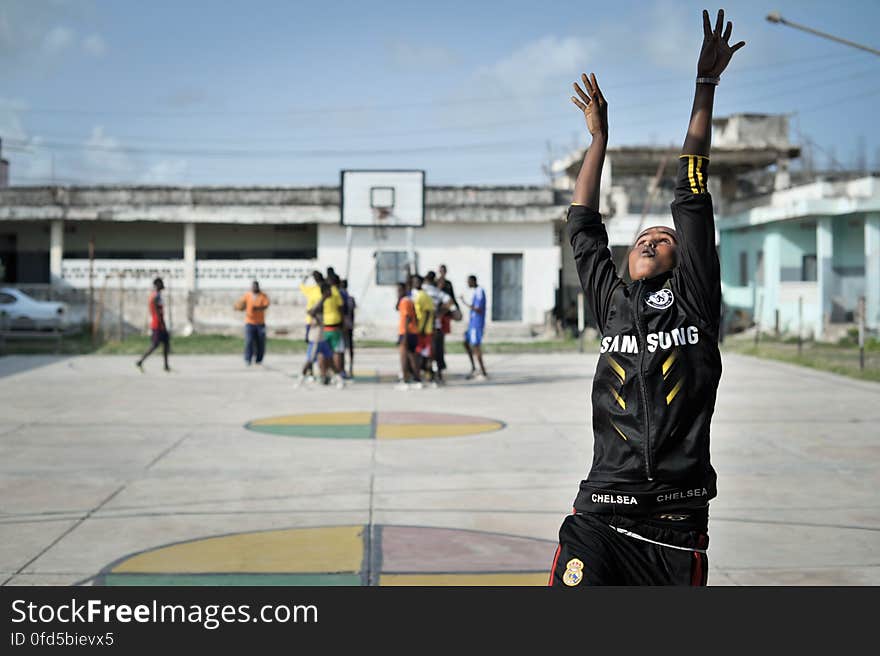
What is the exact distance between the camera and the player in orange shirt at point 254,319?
2147cm

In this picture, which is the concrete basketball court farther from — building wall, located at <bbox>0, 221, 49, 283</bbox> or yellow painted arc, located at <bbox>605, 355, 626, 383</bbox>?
building wall, located at <bbox>0, 221, 49, 283</bbox>

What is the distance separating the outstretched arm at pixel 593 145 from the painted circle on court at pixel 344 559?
277 cm

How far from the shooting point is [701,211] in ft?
12.7

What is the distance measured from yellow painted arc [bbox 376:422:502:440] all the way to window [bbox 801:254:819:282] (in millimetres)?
23075

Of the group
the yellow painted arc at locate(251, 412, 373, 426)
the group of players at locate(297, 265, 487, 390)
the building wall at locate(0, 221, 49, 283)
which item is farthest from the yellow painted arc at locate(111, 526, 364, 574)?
the building wall at locate(0, 221, 49, 283)

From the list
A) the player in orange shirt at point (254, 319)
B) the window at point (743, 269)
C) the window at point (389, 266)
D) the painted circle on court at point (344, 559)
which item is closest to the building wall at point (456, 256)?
the window at point (389, 266)

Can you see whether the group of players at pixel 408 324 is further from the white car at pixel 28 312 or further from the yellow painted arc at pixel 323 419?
the white car at pixel 28 312

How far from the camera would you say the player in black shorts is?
3711 millimetres

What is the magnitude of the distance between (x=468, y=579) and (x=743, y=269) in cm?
3345

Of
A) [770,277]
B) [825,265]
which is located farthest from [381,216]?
[770,277]

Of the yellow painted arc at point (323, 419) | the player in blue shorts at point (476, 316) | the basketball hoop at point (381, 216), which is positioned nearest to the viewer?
the yellow painted arc at point (323, 419)

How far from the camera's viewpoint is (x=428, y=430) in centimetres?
1292
